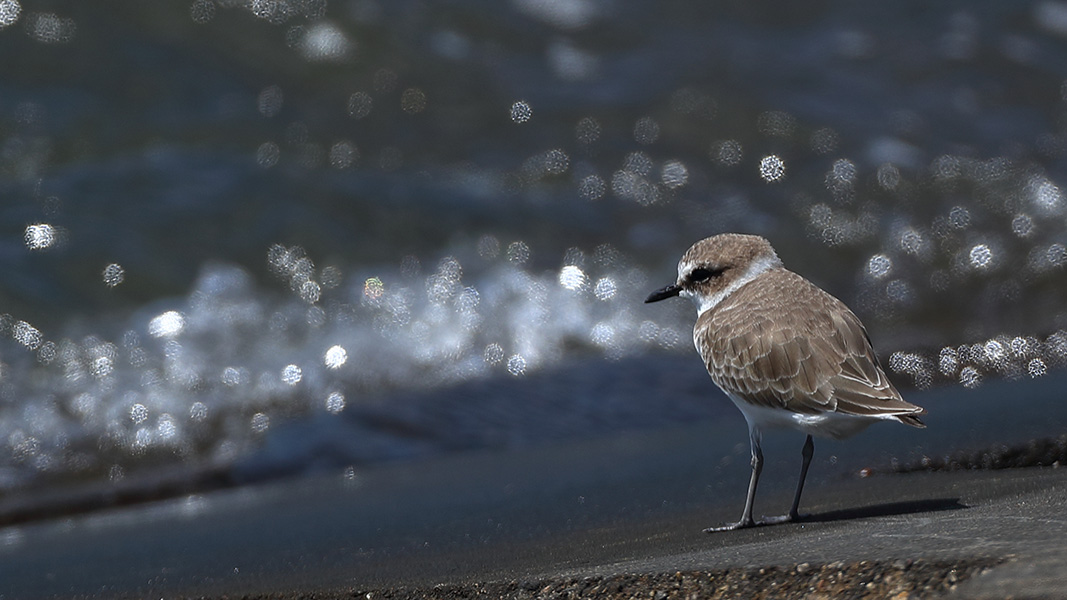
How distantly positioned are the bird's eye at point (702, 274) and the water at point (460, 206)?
1.81 m

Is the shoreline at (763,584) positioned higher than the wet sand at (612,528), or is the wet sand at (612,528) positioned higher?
the wet sand at (612,528)

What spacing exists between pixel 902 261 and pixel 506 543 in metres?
5.60

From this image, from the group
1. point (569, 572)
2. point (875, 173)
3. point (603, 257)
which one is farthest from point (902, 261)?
point (569, 572)

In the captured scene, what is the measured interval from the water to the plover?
7.09 feet

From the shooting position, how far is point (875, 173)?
993 cm

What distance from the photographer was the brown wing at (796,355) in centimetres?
406

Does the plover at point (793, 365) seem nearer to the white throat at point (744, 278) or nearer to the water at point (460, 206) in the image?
the white throat at point (744, 278)

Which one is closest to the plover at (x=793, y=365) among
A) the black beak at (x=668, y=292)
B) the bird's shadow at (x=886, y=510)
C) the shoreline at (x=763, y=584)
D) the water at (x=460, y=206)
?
the bird's shadow at (x=886, y=510)

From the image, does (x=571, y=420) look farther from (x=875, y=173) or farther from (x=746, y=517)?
(x=875, y=173)

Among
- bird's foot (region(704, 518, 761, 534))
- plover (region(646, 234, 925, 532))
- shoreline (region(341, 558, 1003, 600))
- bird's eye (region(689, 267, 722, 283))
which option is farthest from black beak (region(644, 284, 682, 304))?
shoreline (region(341, 558, 1003, 600))

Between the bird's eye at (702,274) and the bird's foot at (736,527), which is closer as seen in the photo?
the bird's foot at (736,527)

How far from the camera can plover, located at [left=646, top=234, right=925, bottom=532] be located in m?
4.07

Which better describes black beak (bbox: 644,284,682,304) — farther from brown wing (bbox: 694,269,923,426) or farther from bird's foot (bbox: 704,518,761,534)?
bird's foot (bbox: 704,518,761,534)

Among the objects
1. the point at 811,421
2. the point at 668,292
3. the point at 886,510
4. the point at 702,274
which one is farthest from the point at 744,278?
the point at 886,510
